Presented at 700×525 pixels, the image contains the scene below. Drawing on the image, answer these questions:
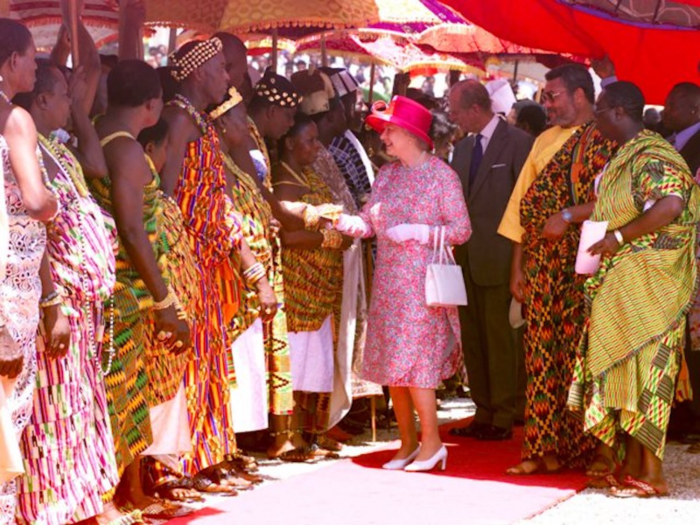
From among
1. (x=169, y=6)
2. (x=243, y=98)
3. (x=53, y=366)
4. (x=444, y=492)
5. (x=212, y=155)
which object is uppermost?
(x=169, y=6)

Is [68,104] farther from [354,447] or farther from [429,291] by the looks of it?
[354,447]

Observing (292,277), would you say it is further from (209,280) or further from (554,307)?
(554,307)

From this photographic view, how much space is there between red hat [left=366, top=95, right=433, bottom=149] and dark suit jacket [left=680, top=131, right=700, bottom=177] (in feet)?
7.51

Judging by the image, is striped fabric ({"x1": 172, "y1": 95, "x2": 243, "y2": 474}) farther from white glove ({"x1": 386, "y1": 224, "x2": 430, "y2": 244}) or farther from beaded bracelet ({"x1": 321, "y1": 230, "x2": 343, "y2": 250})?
beaded bracelet ({"x1": 321, "y1": 230, "x2": 343, "y2": 250})

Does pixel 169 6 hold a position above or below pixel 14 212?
above

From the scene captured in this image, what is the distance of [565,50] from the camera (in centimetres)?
962

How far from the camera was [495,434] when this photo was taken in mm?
9633

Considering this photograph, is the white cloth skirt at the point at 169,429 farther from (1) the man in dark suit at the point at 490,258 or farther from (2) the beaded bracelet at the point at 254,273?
(1) the man in dark suit at the point at 490,258

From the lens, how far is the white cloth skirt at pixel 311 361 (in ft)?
28.9

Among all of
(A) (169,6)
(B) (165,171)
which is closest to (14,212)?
(B) (165,171)

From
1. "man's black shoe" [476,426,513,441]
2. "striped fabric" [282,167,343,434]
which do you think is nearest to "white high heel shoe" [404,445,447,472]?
"striped fabric" [282,167,343,434]

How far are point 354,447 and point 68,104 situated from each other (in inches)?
156

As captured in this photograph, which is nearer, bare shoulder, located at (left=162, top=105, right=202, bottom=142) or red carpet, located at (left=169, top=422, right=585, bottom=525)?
red carpet, located at (left=169, top=422, right=585, bottom=525)

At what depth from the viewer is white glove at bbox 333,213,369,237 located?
331 inches
